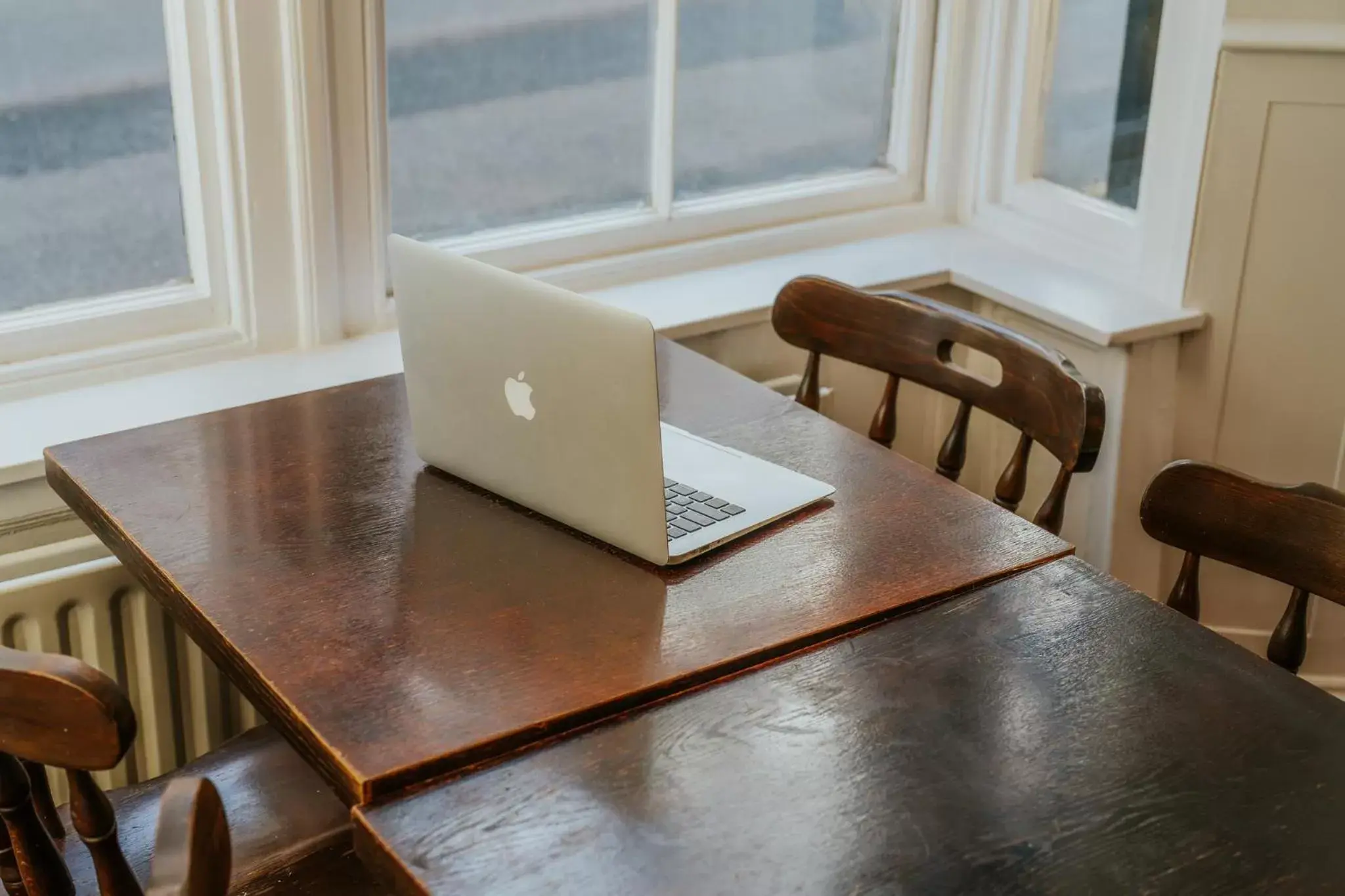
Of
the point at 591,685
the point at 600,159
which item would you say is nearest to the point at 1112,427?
the point at 600,159

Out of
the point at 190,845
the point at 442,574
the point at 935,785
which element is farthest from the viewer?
the point at 442,574

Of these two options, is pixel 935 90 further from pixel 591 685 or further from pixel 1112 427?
pixel 591 685

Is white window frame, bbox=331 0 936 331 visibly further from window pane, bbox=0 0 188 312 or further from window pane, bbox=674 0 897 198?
window pane, bbox=0 0 188 312

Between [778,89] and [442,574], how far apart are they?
4.24 feet

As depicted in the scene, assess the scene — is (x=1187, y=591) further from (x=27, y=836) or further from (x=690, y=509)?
(x=27, y=836)

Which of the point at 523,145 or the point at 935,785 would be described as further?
the point at 523,145

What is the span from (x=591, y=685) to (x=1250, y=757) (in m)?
0.50

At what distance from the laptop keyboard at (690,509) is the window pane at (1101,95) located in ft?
3.65

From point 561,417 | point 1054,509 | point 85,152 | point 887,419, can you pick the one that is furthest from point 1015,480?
point 85,152

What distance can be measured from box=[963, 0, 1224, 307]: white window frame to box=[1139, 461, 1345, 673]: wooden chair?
2.72 ft

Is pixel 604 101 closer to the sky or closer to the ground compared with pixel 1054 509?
closer to the sky

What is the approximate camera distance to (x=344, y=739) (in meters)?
1.08

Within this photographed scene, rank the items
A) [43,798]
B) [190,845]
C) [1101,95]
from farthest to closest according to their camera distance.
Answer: [1101,95] < [43,798] < [190,845]

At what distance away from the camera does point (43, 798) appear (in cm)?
117
